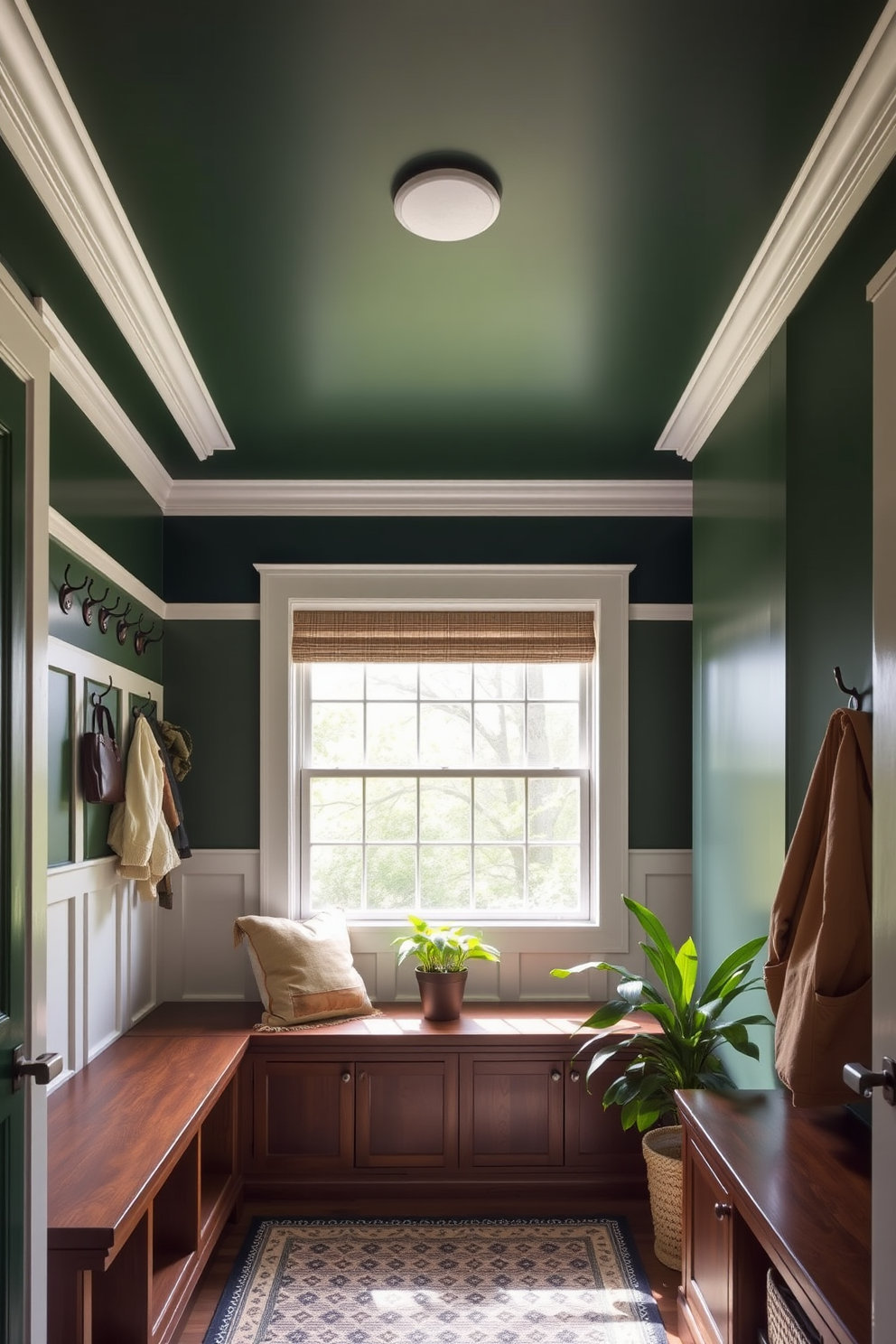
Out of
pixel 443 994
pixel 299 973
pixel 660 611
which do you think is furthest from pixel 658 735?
pixel 299 973

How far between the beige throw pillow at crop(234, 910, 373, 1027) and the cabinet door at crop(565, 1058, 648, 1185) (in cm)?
85

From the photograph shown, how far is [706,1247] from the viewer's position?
2697mm

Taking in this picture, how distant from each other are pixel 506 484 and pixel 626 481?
510 millimetres

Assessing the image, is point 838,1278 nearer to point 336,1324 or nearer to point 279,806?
point 336,1324

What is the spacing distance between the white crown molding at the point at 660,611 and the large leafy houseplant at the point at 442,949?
1.54m

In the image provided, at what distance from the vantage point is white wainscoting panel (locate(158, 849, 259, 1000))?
460cm

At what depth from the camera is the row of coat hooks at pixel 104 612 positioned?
3.31 m

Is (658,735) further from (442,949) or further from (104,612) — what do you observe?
(104,612)

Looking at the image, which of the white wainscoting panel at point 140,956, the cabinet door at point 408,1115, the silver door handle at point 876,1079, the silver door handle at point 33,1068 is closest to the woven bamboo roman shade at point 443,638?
the white wainscoting panel at point 140,956

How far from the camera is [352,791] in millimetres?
4742

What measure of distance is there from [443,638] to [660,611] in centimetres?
95

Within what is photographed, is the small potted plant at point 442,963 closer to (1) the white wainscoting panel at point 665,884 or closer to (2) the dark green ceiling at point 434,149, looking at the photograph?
(1) the white wainscoting panel at point 665,884

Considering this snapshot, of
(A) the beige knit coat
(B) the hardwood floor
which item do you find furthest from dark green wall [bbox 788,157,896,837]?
(A) the beige knit coat

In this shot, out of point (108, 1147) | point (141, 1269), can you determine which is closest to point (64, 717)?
point (108, 1147)
